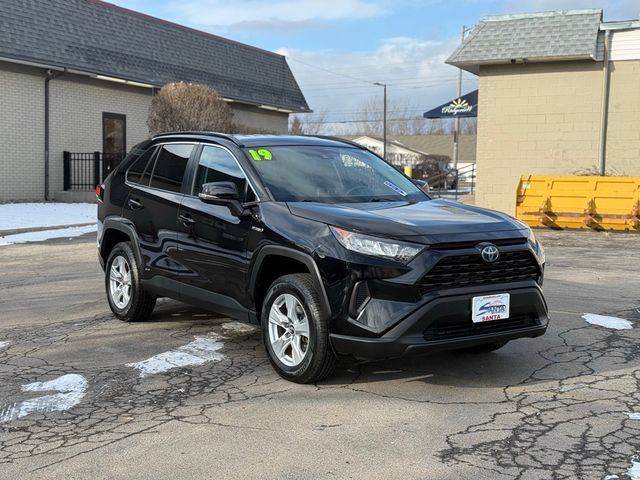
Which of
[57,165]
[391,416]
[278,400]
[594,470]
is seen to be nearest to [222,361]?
[278,400]

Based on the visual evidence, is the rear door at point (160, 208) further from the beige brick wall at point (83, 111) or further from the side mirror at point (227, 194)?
the beige brick wall at point (83, 111)

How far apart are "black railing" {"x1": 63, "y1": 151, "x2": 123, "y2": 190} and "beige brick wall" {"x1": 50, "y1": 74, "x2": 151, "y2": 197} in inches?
8.1

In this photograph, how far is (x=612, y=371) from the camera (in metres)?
5.19

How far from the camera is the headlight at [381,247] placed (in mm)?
4391

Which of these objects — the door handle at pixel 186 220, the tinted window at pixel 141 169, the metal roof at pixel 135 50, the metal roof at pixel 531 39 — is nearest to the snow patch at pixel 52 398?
the door handle at pixel 186 220

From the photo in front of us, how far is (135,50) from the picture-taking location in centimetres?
2366

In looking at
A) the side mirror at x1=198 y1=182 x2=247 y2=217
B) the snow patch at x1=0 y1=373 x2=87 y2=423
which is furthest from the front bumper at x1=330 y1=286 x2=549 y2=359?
the snow patch at x1=0 y1=373 x2=87 y2=423

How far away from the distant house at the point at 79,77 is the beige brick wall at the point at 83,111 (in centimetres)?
3

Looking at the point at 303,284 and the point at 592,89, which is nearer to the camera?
the point at 303,284

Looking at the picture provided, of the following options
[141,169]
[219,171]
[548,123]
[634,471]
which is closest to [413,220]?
[219,171]

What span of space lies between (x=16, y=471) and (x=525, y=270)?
11.1 ft

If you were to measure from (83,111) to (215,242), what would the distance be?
18274mm

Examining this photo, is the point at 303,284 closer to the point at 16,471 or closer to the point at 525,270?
the point at 525,270

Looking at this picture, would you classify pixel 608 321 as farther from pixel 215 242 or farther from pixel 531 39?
pixel 531 39
